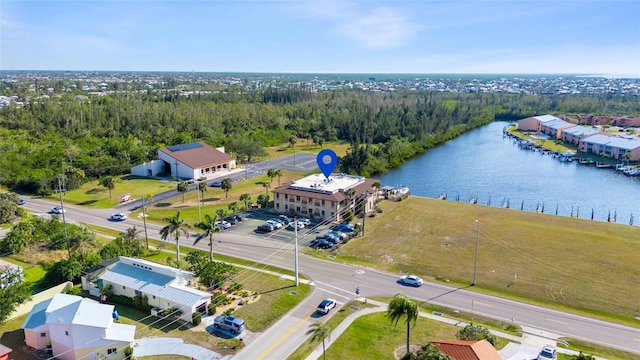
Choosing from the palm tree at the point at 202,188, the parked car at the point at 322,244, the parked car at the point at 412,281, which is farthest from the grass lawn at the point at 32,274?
the parked car at the point at 412,281

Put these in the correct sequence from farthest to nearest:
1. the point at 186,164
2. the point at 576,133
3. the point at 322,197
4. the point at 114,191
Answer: the point at 576,133 < the point at 186,164 < the point at 114,191 < the point at 322,197

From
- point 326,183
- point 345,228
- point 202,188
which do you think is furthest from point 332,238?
point 202,188

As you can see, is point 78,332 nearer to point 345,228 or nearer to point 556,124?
point 345,228

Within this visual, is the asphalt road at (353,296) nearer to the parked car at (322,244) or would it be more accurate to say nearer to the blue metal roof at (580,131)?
the parked car at (322,244)

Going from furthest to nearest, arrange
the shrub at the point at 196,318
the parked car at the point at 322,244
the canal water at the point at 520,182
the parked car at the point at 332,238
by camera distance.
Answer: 1. the canal water at the point at 520,182
2. the parked car at the point at 332,238
3. the parked car at the point at 322,244
4. the shrub at the point at 196,318

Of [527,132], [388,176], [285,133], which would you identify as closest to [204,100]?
[285,133]

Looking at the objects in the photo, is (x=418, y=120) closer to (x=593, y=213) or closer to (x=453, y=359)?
(x=593, y=213)
